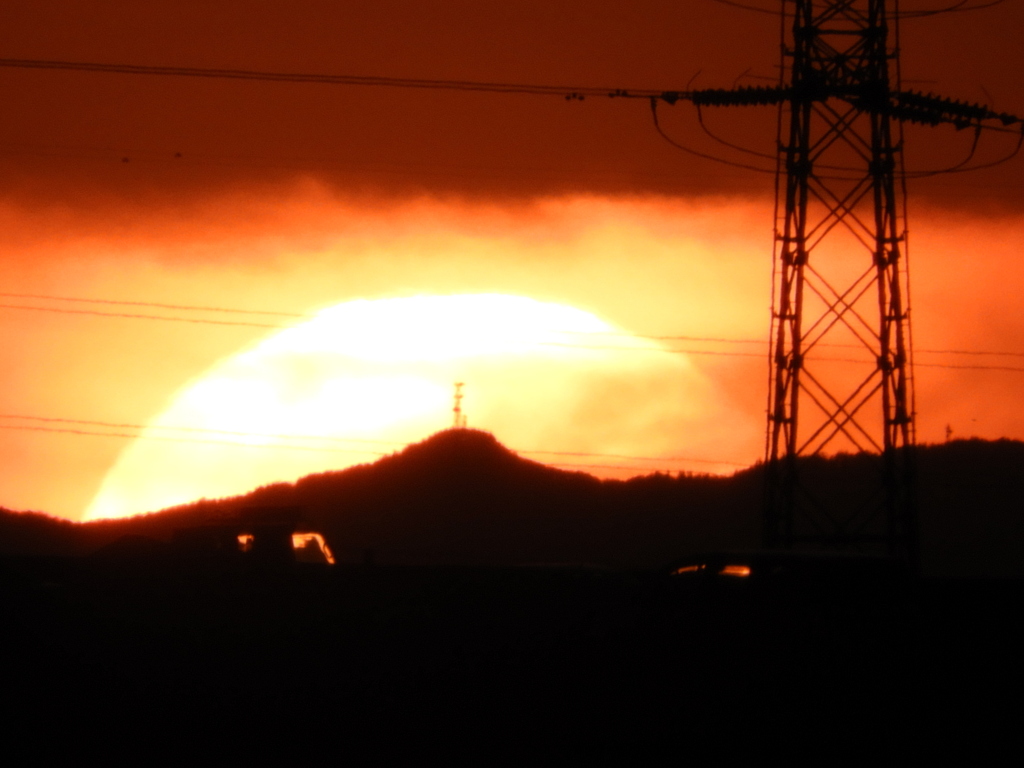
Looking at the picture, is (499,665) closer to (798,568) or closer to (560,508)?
(798,568)

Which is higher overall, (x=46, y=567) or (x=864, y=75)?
(x=864, y=75)

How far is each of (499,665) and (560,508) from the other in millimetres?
83699

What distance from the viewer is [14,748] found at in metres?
15.3

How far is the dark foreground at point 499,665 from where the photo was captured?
1514 centimetres

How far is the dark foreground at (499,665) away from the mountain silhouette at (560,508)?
6359 cm

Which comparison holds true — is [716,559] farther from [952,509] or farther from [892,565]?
[952,509]

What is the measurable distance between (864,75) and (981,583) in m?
14.9

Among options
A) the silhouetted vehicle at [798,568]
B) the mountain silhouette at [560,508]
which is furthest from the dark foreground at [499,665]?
the mountain silhouette at [560,508]

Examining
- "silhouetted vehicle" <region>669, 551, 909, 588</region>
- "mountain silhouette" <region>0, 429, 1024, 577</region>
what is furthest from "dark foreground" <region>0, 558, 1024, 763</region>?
"mountain silhouette" <region>0, 429, 1024, 577</region>

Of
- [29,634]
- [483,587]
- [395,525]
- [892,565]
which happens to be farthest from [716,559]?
[395,525]

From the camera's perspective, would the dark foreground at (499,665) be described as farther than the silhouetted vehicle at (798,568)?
No

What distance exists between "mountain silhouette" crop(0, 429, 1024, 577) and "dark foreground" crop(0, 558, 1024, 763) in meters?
63.6

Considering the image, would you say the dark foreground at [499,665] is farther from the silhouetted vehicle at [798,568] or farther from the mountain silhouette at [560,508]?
the mountain silhouette at [560,508]

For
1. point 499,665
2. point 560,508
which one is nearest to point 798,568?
point 499,665
